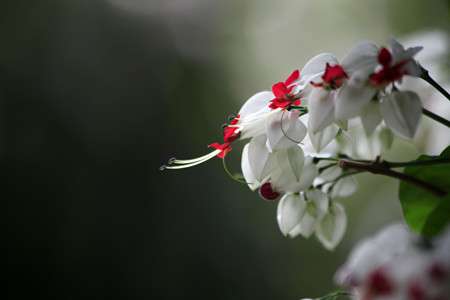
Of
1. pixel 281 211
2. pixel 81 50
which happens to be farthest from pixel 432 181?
pixel 81 50

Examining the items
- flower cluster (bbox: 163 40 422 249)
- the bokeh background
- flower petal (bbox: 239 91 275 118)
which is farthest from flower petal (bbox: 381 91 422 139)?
the bokeh background

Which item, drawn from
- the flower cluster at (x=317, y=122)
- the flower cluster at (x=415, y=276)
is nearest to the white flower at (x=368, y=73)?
the flower cluster at (x=317, y=122)

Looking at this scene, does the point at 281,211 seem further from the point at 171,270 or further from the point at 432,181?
the point at 171,270

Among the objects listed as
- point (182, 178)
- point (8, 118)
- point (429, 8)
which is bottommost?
point (182, 178)

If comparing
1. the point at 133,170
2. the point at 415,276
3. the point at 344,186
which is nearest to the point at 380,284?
the point at 415,276

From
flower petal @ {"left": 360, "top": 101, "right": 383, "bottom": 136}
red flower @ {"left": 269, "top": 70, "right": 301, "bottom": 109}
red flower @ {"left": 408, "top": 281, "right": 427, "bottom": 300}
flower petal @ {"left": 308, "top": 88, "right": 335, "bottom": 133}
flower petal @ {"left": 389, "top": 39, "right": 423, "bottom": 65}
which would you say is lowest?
red flower @ {"left": 408, "top": 281, "right": 427, "bottom": 300}

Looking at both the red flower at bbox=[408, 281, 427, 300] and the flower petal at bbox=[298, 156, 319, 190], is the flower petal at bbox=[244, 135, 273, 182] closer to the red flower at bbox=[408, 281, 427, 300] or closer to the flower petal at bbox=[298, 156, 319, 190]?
the flower petal at bbox=[298, 156, 319, 190]

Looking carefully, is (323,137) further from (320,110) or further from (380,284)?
(380,284)
